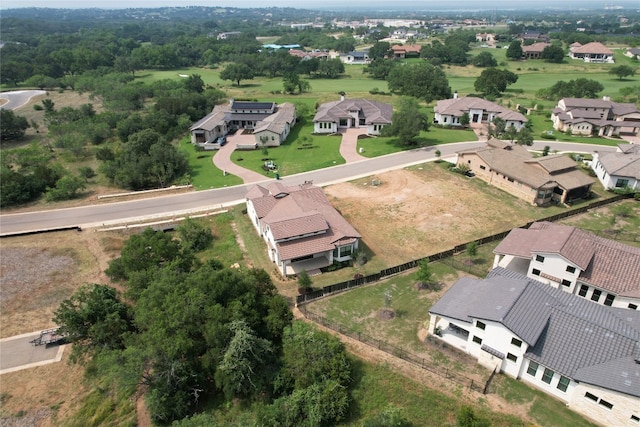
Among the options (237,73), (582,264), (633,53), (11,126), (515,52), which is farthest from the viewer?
(515,52)

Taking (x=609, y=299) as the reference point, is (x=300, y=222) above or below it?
above

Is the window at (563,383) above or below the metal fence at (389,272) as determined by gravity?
above

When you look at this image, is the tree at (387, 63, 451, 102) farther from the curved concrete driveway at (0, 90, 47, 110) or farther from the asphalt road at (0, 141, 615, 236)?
the curved concrete driveway at (0, 90, 47, 110)

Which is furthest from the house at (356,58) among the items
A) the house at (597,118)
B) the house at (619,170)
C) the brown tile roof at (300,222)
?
the brown tile roof at (300,222)

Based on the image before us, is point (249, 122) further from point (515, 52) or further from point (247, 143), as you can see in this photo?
point (515, 52)

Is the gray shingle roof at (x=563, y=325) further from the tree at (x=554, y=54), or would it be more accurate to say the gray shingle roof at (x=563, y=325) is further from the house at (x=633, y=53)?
the house at (x=633, y=53)

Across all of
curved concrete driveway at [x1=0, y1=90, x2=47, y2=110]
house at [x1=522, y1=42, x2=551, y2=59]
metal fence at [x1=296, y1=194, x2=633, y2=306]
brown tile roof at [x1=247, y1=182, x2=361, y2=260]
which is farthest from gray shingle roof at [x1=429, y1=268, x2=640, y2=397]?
house at [x1=522, y1=42, x2=551, y2=59]

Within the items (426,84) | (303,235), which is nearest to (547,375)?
(303,235)
